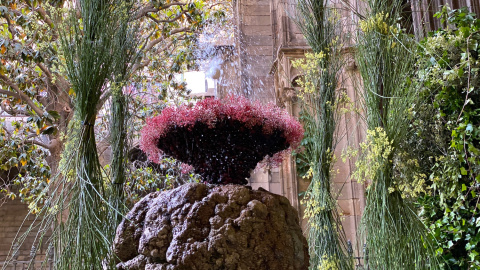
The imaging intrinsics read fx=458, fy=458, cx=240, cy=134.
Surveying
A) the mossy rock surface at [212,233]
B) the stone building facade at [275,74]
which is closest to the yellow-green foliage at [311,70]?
the mossy rock surface at [212,233]

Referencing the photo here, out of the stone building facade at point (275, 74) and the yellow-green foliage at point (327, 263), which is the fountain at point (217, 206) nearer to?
the yellow-green foliage at point (327, 263)

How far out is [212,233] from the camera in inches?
60.9

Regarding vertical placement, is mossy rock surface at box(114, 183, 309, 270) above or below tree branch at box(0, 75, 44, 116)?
below

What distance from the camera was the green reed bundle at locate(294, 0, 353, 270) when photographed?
195cm

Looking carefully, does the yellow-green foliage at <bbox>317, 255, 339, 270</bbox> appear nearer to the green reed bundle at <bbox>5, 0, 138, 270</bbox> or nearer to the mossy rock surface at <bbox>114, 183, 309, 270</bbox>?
the mossy rock surface at <bbox>114, 183, 309, 270</bbox>

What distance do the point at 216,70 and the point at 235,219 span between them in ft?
20.9

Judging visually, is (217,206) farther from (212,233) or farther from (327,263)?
(327,263)

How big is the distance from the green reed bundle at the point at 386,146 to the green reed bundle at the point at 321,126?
195mm

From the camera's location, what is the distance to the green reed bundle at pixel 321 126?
76.6 inches

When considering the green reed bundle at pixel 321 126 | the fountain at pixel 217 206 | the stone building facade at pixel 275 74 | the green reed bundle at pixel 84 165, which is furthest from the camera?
the stone building facade at pixel 275 74

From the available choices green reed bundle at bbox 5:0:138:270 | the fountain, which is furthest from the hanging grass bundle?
green reed bundle at bbox 5:0:138:270

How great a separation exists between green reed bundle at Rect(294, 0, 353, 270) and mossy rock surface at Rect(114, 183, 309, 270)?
266mm

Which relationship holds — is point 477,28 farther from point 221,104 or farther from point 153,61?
point 153,61

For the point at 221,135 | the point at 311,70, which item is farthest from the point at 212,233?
the point at 311,70
